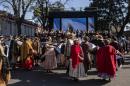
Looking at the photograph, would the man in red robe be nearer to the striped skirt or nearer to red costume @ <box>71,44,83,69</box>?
the striped skirt

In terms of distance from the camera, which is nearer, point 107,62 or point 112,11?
point 107,62

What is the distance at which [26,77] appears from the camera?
19938 millimetres

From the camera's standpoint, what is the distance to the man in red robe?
17.8 metres

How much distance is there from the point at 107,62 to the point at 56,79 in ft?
8.10

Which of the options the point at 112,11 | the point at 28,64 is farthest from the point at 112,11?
the point at 28,64

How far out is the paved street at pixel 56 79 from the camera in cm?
1760

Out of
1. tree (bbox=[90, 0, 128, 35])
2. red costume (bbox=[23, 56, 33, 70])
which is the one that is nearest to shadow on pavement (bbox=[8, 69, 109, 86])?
red costume (bbox=[23, 56, 33, 70])

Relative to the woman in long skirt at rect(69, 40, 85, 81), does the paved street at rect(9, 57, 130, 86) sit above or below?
below

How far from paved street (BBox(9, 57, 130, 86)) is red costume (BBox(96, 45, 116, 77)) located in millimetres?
402

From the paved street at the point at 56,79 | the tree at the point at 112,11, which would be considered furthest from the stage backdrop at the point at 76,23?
the tree at the point at 112,11

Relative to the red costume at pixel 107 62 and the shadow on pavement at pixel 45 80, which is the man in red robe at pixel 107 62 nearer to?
the red costume at pixel 107 62

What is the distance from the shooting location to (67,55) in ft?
71.8

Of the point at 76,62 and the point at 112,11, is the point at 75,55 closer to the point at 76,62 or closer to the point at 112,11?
the point at 76,62

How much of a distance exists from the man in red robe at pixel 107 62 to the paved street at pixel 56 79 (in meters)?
0.32
